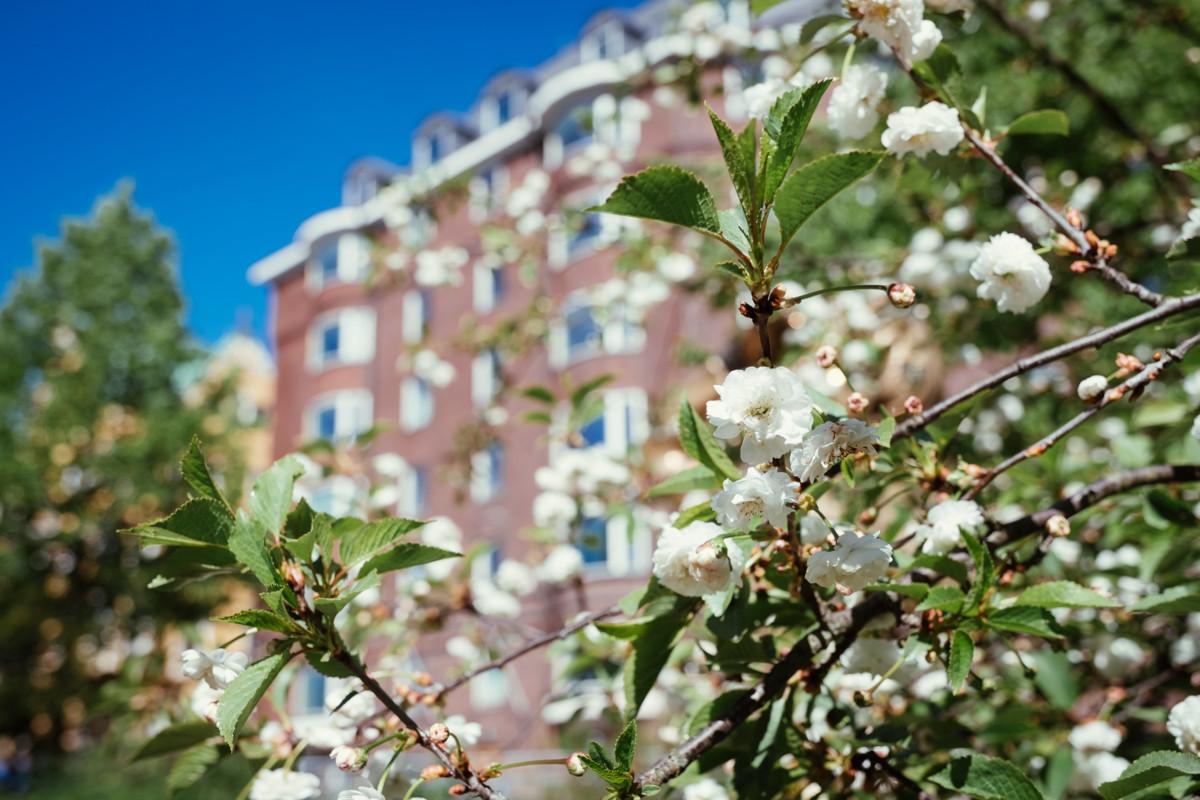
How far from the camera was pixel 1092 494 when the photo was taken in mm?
1650

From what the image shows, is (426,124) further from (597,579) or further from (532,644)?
(532,644)

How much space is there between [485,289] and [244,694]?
861 inches

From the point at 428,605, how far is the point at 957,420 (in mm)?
2014

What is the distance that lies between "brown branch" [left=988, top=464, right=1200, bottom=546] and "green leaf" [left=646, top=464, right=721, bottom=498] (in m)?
0.47

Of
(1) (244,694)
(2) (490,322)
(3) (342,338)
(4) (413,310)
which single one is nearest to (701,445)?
(1) (244,694)

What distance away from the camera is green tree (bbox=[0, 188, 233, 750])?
61.4ft

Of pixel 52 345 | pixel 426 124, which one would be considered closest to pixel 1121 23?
pixel 52 345

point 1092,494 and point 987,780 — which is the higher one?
point 1092,494

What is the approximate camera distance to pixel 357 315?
25750 millimetres

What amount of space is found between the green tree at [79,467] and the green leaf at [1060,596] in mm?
18836

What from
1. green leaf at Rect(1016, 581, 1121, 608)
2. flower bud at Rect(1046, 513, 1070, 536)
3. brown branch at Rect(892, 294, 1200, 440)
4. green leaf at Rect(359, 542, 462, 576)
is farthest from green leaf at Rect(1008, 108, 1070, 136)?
green leaf at Rect(359, 542, 462, 576)

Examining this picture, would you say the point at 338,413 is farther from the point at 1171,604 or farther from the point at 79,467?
the point at 1171,604

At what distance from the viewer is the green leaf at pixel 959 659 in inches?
49.7

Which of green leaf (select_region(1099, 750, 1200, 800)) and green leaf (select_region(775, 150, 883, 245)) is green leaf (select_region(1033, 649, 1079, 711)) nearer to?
green leaf (select_region(1099, 750, 1200, 800))
